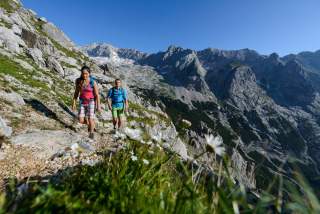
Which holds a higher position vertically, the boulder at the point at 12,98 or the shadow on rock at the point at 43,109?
the boulder at the point at 12,98

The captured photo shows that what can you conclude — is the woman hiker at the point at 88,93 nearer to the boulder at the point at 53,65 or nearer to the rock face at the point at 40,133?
the rock face at the point at 40,133

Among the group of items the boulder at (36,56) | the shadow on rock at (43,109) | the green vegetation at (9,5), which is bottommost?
the shadow on rock at (43,109)

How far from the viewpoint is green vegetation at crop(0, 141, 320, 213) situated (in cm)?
270

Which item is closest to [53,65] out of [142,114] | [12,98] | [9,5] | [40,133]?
[142,114]

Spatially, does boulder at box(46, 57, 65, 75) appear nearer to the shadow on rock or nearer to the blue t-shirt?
the shadow on rock

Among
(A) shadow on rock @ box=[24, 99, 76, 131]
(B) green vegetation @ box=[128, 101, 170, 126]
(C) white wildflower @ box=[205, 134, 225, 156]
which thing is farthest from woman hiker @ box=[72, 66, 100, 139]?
(B) green vegetation @ box=[128, 101, 170, 126]

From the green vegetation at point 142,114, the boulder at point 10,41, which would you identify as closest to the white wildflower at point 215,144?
the boulder at point 10,41

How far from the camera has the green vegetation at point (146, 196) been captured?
2.70m

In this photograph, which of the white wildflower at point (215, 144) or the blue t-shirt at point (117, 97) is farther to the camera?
the blue t-shirt at point (117, 97)

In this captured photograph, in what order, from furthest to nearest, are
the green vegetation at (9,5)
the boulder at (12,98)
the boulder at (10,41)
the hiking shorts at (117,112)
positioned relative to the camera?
the green vegetation at (9,5) < the boulder at (10,41) < the boulder at (12,98) < the hiking shorts at (117,112)

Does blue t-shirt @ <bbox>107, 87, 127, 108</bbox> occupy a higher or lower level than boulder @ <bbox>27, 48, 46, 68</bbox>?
lower

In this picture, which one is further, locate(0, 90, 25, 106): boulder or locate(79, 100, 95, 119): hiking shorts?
locate(0, 90, 25, 106): boulder

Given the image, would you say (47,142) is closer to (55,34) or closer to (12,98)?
(12,98)

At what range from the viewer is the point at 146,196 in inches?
145
